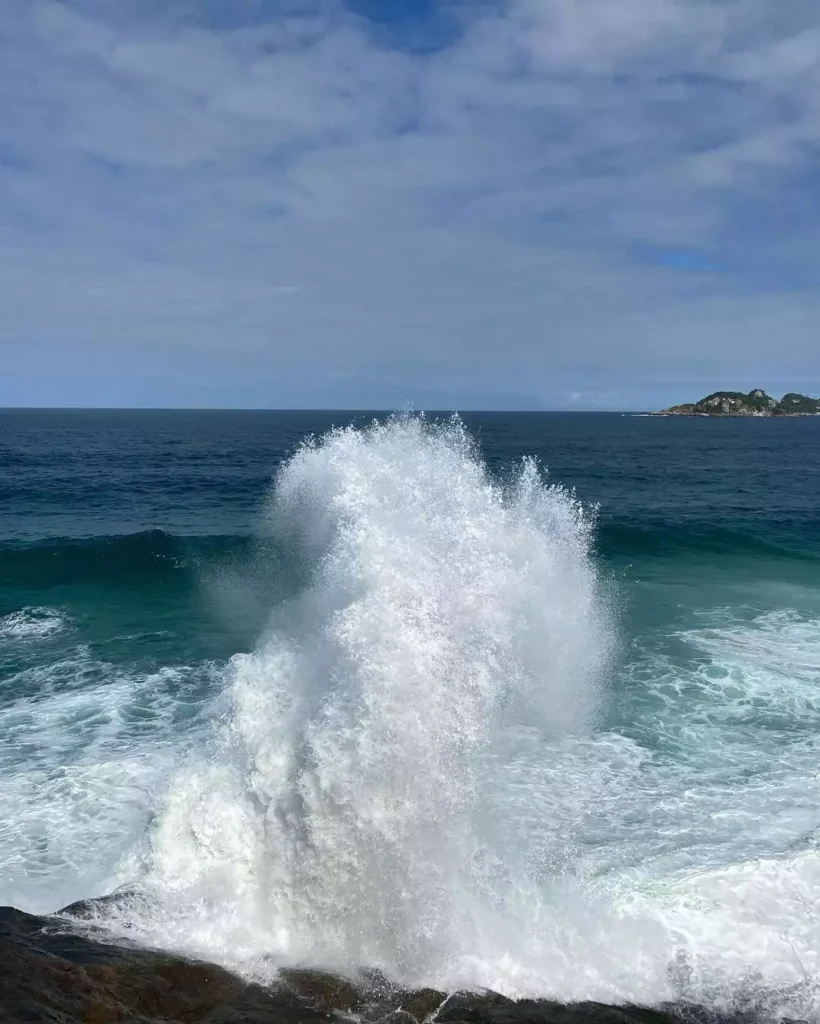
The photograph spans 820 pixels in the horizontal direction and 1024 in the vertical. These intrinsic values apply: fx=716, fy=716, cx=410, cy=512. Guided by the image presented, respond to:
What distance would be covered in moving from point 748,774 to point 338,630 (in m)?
7.47

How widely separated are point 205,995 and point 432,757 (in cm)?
373

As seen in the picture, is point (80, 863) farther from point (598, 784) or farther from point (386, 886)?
point (598, 784)

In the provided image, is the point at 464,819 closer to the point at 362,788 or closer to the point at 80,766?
the point at 362,788

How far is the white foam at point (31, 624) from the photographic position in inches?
733

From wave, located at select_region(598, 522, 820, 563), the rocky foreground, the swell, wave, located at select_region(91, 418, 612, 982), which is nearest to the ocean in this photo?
wave, located at select_region(91, 418, 612, 982)

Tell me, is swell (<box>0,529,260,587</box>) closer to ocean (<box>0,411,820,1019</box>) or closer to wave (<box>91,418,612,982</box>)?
ocean (<box>0,411,820,1019</box>)

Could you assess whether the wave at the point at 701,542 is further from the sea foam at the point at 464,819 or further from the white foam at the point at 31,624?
the white foam at the point at 31,624

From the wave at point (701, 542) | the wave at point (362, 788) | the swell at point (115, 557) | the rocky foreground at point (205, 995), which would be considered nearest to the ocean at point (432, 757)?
the wave at point (362, 788)

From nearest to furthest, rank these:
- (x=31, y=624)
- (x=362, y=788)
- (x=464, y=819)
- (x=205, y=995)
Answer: (x=205, y=995), (x=362, y=788), (x=464, y=819), (x=31, y=624)

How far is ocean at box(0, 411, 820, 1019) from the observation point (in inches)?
323

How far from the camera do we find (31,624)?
770 inches

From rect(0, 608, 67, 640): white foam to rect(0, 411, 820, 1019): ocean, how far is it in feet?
0.31

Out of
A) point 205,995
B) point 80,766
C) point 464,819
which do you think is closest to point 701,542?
point 464,819

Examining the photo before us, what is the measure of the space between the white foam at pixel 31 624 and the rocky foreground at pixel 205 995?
12309 mm
